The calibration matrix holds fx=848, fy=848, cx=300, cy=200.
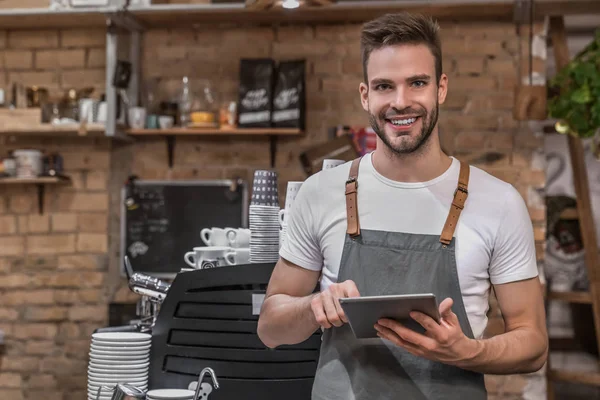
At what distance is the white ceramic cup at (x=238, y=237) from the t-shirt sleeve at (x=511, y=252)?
1125mm

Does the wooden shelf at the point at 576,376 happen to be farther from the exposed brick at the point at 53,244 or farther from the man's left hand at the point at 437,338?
the man's left hand at the point at 437,338

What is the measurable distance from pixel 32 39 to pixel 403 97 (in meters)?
3.50

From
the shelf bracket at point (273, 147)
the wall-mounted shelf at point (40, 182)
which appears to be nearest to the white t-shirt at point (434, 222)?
the shelf bracket at point (273, 147)

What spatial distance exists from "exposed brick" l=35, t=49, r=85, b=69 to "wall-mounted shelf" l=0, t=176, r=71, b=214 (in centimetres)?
63

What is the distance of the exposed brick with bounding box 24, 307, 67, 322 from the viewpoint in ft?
14.9

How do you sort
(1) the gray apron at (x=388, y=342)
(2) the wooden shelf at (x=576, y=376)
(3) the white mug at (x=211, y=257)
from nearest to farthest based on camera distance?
(1) the gray apron at (x=388, y=342), (3) the white mug at (x=211, y=257), (2) the wooden shelf at (x=576, y=376)

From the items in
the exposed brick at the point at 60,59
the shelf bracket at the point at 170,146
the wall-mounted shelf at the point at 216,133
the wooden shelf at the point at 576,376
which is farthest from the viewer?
the exposed brick at the point at 60,59

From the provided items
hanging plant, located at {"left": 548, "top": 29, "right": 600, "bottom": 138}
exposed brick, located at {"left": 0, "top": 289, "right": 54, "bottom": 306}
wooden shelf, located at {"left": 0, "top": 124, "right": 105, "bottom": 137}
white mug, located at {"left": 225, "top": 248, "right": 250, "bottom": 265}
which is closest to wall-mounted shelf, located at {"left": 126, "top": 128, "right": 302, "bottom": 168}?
wooden shelf, located at {"left": 0, "top": 124, "right": 105, "bottom": 137}

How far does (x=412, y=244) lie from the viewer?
1.63 meters

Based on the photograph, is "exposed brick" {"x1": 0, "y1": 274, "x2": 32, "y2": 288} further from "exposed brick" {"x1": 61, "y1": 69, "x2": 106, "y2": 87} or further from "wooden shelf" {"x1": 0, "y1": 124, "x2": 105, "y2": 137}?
"exposed brick" {"x1": 61, "y1": 69, "x2": 106, "y2": 87}

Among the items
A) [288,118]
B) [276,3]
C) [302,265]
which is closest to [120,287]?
[288,118]

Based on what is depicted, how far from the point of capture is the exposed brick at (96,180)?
4523mm

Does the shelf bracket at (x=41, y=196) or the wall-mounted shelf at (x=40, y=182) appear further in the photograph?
the shelf bracket at (x=41, y=196)

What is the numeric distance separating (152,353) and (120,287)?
7.83ft
